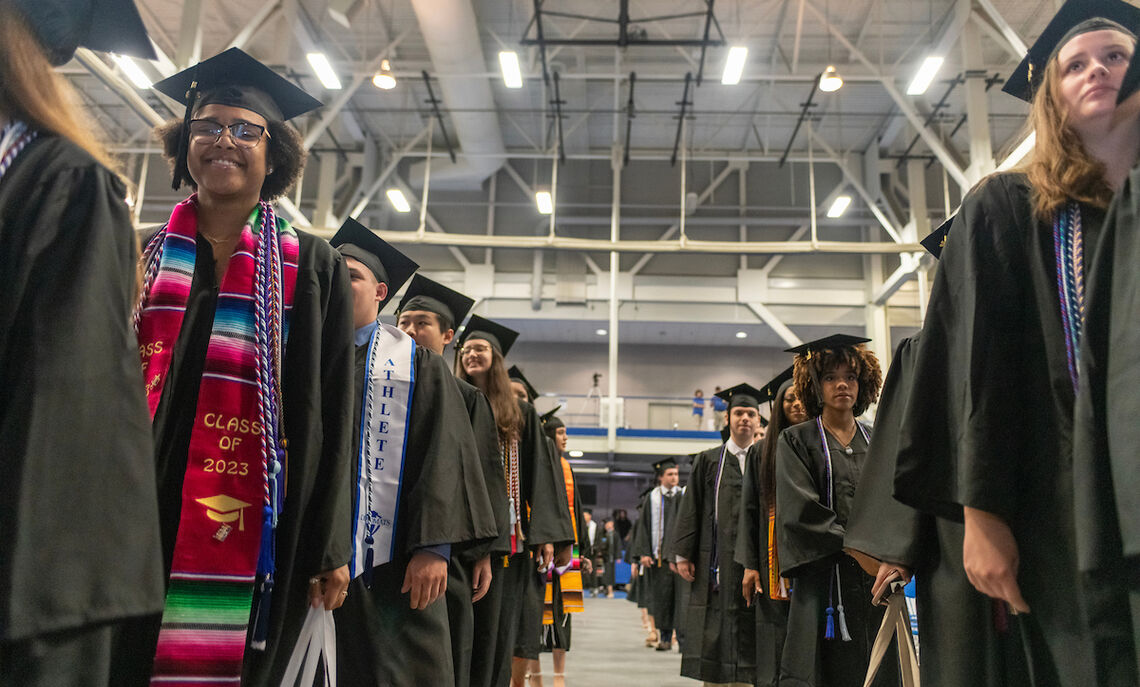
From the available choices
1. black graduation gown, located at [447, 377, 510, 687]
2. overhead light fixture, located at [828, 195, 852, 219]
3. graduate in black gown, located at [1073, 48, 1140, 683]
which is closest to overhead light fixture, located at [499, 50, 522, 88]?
overhead light fixture, located at [828, 195, 852, 219]

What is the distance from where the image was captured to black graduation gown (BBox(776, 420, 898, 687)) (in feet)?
11.7

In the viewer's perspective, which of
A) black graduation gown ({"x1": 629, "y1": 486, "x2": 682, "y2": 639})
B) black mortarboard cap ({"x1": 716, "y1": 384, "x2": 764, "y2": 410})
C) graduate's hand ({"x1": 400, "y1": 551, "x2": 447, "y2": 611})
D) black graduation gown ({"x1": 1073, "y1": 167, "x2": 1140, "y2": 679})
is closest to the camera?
black graduation gown ({"x1": 1073, "y1": 167, "x2": 1140, "y2": 679})

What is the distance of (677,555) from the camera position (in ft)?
20.0

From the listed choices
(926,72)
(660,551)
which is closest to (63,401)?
(660,551)

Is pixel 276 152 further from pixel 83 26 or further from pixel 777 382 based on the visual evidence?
pixel 777 382

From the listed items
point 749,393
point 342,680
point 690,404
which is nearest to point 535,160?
point 690,404

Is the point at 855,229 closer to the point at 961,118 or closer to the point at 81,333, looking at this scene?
the point at 961,118

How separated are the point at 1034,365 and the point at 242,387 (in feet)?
5.21

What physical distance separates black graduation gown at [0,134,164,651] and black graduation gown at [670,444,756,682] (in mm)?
4565

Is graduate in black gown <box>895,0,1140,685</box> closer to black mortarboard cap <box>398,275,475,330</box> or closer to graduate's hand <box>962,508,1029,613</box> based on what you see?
graduate's hand <box>962,508,1029,613</box>

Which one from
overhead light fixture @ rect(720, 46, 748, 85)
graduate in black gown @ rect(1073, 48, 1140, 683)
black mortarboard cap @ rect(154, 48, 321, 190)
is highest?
overhead light fixture @ rect(720, 46, 748, 85)

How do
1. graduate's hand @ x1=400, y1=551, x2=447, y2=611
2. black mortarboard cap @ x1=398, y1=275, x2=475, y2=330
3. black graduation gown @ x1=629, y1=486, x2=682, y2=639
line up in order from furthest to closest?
black graduation gown @ x1=629, y1=486, x2=682, y2=639, black mortarboard cap @ x1=398, y1=275, x2=475, y2=330, graduate's hand @ x1=400, y1=551, x2=447, y2=611

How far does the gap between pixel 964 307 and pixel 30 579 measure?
1642 mm

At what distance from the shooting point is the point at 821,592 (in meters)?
3.68
